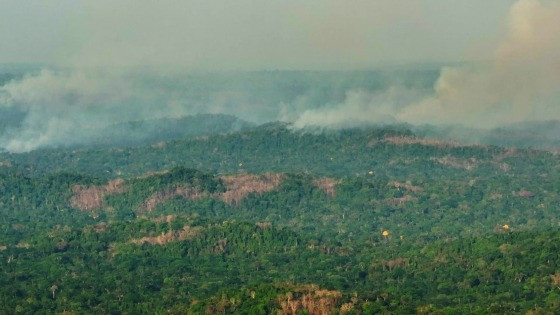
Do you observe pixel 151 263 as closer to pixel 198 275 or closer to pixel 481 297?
pixel 198 275

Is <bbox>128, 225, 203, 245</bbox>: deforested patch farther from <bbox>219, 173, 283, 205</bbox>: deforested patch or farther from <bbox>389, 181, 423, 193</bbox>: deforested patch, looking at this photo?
<bbox>389, 181, 423, 193</bbox>: deforested patch

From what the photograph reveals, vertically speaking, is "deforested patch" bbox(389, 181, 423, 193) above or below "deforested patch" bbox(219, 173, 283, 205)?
below

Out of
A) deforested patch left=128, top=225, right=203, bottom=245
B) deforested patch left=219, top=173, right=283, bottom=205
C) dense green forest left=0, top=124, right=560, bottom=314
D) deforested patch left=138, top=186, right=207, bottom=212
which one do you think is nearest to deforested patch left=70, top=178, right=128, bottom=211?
dense green forest left=0, top=124, right=560, bottom=314

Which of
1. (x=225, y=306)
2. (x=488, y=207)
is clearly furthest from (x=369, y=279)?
(x=488, y=207)

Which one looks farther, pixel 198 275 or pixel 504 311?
pixel 198 275

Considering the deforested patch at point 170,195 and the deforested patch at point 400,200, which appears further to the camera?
the deforested patch at point 400,200

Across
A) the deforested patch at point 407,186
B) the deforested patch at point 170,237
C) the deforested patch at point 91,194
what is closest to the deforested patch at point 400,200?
the deforested patch at point 407,186

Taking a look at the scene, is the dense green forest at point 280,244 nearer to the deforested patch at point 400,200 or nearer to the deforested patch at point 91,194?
the deforested patch at point 91,194

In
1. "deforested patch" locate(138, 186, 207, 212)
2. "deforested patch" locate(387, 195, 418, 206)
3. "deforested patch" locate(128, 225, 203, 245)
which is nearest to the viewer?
"deforested patch" locate(128, 225, 203, 245)
